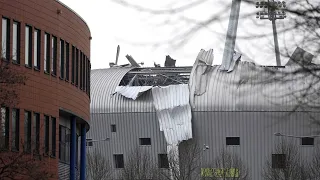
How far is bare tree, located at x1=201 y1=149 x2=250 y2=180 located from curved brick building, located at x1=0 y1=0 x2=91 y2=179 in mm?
36098

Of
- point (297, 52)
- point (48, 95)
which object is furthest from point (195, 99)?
point (297, 52)

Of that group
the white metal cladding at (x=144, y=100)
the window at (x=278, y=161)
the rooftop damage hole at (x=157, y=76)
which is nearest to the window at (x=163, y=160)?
the white metal cladding at (x=144, y=100)

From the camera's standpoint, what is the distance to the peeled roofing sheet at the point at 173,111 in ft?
359

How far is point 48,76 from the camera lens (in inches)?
1902

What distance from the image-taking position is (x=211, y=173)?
3762 inches

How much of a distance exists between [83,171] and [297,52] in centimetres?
4978

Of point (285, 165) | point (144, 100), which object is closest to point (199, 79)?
point (144, 100)

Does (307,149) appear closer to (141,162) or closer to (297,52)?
(141,162)

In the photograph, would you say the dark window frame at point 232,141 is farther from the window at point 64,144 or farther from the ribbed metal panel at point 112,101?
the window at point 64,144

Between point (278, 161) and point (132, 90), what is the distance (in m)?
21.8

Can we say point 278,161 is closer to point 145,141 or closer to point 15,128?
point 145,141

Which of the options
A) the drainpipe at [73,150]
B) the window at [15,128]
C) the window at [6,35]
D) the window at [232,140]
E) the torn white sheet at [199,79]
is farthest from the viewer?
the torn white sheet at [199,79]

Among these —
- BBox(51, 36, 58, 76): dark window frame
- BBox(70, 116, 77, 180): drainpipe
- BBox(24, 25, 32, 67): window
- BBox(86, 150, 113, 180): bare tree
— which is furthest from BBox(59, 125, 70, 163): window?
BBox(86, 150, 113, 180): bare tree

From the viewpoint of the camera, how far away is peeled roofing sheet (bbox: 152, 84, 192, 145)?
109 m
